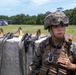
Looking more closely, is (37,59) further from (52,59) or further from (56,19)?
(56,19)

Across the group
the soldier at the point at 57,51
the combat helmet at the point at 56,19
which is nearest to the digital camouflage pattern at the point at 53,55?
the soldier at the point at 57,51

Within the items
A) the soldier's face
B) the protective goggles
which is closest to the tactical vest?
the soldier's face

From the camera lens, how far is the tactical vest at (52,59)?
129 inches

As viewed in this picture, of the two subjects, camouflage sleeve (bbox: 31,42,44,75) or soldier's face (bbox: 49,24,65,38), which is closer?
soldier's face (bbox: 49,24,65,38)

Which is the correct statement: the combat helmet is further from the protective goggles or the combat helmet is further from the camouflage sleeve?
the camouflage sleeve

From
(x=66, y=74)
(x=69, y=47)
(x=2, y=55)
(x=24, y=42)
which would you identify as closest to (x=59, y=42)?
(x=69, y=47)

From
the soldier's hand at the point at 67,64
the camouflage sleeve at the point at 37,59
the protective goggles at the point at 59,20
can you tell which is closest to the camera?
the soldier's hand at the point at 67,64

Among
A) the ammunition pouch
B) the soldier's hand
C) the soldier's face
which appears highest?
the soldier's face

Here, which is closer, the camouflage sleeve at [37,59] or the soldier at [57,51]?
the soldier at [57,51]

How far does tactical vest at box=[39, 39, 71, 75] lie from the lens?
3.28m

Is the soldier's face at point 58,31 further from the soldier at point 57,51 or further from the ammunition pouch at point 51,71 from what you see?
the ammunition pouch at point 51,71

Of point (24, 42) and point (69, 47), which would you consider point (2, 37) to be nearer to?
point (24, 42)

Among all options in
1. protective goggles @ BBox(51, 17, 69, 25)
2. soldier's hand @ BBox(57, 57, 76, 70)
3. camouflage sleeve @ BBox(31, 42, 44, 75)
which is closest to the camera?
soldier's hand @ BBox(57, 57, 76, 70)

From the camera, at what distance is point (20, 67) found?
565 cm
